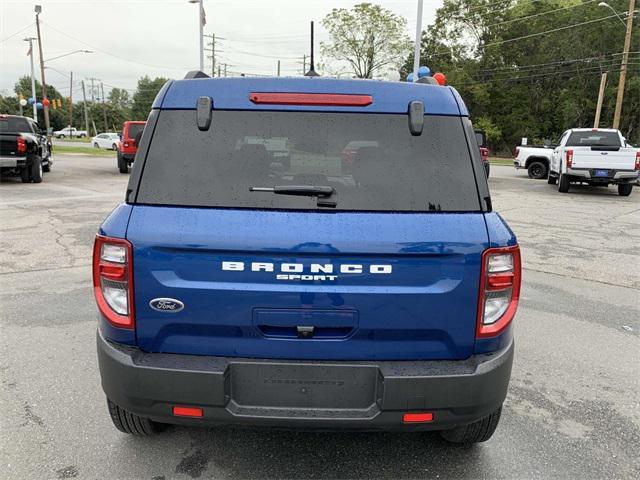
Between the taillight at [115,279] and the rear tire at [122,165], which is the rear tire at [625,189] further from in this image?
the rear tire at [122,165]

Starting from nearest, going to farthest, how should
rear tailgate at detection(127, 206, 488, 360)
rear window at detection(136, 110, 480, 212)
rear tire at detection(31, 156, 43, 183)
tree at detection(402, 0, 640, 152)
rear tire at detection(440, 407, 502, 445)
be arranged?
rear tailgate at detection(127, 206, 488, 360), rear window at detection(136, 110, 480, 212), rear tire at detection(440, 407, 502, 445), rear tire at detection(31, 156, 43, 183), tree at detection(402, 0, 640, 152)

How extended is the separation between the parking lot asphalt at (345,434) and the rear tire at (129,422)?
0.32 feet

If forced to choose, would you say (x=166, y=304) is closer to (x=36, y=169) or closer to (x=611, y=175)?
(x=36, y=169)

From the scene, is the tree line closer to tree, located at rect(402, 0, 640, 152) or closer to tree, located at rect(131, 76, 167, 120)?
tree, located at rect(131, 76, 167, 120)

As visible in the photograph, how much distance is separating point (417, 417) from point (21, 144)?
1547cm

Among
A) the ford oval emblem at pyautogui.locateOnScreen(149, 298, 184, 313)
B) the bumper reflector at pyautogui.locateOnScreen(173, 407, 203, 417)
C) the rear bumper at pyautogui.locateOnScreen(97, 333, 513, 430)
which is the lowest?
the bumper reflector at pyautogui.locateOnScreen(173, 407, 203, 417)

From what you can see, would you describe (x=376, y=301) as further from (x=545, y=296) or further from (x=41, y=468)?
(x=545, y=296)

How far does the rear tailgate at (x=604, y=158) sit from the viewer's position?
15055mm

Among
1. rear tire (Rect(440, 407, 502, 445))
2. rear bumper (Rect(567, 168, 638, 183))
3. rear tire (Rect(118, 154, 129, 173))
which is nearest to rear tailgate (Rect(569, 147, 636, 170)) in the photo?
rear bumper (Rect(567, 168, 638, 183))

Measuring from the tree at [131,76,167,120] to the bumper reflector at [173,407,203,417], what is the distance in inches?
4646

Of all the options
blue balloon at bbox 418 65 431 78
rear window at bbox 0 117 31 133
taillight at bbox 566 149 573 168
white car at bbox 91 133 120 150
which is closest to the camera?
blue balloon at bbox 418 65 431 78

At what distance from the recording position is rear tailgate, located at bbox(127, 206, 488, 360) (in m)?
2.12

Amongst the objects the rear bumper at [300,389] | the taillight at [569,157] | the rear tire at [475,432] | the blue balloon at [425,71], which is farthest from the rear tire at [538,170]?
the rear bumper at [300,389]

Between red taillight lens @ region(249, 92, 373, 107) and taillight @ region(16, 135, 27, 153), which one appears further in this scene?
taillight @ region(16, 135, 27, 153)
